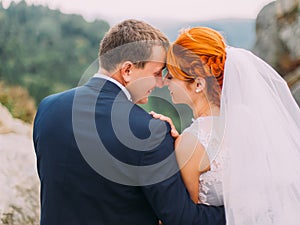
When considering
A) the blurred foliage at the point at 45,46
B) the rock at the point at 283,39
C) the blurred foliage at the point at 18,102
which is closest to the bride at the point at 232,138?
the rock at the point at 283,39

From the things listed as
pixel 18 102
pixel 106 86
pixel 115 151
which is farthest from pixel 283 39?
pixel 115 151

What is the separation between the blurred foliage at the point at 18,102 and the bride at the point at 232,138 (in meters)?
5.59

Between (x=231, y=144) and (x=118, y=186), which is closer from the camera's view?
(x=118, y=186)

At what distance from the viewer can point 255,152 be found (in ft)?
8.98

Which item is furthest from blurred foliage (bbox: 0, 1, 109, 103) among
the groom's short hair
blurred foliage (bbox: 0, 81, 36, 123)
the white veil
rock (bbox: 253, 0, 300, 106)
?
the white veil

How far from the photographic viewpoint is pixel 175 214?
2.46 m

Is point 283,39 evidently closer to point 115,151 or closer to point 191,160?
point 191,160

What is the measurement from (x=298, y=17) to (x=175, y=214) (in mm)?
5946

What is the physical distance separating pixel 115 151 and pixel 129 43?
57 centimetres

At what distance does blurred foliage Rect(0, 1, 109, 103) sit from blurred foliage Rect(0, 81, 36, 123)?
0.40 metres

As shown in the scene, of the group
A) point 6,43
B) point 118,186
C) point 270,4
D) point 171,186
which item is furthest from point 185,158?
point 6,43

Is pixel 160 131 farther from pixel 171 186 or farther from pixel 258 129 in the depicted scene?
pixel 258 129

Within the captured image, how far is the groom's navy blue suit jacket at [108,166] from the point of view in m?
2.43

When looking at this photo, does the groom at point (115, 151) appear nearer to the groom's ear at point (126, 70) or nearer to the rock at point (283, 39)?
the groom's ear at point (126, 70)
